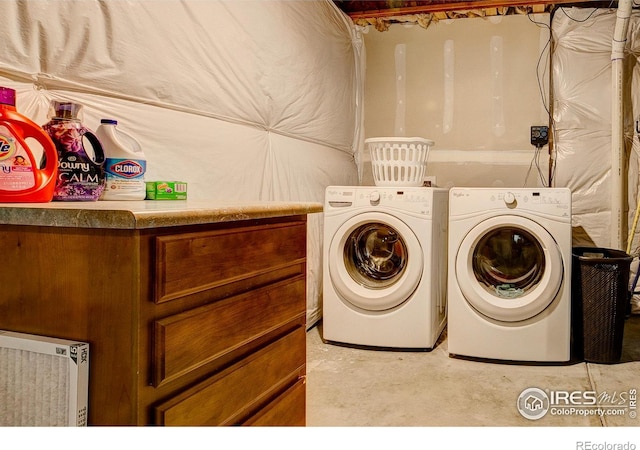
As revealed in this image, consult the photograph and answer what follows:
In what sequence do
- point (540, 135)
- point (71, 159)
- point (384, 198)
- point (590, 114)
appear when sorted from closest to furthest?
point (71, 159)
point (384, 198)
point (590, 114)
point (540, 135)

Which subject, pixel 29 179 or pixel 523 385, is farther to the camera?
pixel 523 385

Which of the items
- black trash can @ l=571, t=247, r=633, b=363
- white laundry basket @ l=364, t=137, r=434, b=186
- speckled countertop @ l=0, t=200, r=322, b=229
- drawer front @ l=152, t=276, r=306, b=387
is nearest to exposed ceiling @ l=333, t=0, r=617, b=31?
white laundry basket @ l=364, t=137, r=434, b=186

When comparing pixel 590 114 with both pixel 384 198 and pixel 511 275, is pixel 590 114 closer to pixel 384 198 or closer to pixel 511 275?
pixel 511 275

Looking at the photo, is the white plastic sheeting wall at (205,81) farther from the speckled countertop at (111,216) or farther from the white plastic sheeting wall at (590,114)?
the white plastic sheeting wall at (590,114)

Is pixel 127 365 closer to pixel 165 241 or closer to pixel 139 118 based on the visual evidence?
pixel 165 241

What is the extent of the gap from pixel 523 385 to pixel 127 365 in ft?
5.75

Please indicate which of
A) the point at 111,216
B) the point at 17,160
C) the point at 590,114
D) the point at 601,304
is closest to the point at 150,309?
the point at 111,216

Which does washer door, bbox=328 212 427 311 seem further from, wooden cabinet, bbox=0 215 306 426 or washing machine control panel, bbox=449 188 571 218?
wooden cabinet, bbox=0 215 306 426

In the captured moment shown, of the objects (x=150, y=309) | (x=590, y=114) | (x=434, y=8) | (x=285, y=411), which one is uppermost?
(x=434, y=8)

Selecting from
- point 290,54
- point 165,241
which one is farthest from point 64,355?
point 290,54

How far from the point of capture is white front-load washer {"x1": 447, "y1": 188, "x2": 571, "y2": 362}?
2.12 meters

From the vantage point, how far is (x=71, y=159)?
102 cm

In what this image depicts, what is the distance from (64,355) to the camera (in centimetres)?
74

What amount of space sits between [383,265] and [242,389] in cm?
157
